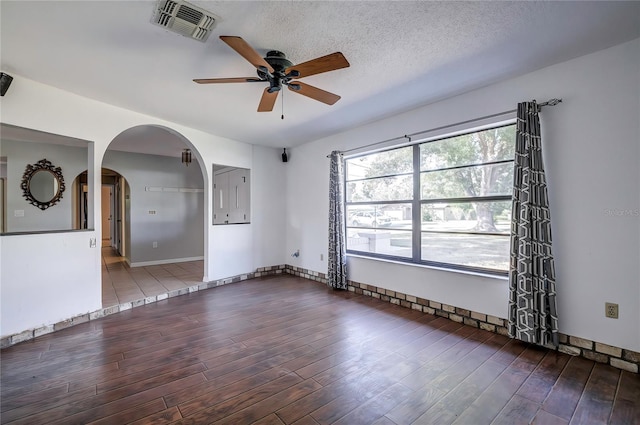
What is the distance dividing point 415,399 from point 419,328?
123cm

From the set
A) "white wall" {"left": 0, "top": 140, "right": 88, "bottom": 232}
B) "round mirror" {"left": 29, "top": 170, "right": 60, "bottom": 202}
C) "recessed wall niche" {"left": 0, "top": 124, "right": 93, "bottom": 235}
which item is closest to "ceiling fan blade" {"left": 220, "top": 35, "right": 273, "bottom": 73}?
"recessed wall niche" {"left": 0, "top": 124, "right": 93, "bottom": 235}

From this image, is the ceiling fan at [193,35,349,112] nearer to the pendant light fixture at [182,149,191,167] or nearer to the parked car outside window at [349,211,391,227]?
the parked car outside window at [349,211,391,227]

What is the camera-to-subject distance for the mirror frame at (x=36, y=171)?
195 inches

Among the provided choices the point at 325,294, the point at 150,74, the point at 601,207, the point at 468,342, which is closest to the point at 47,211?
the point at 150,74

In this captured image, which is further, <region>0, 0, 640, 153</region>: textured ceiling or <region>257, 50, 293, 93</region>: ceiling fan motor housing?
<region>257, 50, 293, 93</region>: ceiling fan motor housing

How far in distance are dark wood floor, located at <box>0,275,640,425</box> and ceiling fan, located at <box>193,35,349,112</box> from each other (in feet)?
7.59

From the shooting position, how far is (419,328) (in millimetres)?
3055

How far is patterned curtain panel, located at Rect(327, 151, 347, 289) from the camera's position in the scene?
454cm

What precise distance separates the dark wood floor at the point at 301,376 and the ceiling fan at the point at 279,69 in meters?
2.31

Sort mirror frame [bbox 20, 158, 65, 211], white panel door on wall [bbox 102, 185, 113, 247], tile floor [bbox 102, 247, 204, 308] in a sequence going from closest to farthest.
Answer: tile floor [bbox 102, 247, 204, 308]
mirror frame [bbox 20, 158, 65, 211]
white panel door on wall [bbox 102, 185, 113, 247]

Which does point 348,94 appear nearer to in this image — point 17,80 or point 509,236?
point 509,236

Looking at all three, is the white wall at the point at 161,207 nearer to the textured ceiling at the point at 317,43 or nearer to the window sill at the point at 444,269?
the textured ceiling at the point at 317,43

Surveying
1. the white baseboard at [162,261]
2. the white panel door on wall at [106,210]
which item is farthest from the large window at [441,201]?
the white panel door on wall at [106,210]

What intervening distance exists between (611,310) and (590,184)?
1058 mm
